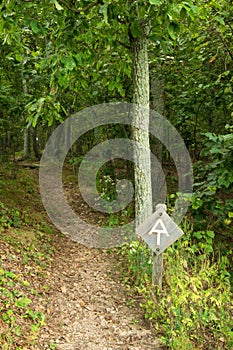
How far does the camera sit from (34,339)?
372cm

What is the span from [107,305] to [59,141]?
12.2m

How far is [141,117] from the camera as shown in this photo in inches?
214

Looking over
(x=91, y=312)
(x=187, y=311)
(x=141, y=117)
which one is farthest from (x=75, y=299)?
(x=141, y=117)

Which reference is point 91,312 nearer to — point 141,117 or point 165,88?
point 141,117

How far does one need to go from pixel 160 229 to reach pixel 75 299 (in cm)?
176

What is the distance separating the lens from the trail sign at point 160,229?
4031 mm

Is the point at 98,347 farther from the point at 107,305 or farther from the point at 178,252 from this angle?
the point at 178,252

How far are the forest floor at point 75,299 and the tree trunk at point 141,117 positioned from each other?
1.25 metres

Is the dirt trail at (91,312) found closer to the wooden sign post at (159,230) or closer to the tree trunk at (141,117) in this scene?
the wooden sign post at (159,230)

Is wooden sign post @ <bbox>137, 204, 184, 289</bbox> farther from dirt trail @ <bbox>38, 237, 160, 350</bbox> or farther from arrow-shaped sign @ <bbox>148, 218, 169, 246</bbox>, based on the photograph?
dirt trail @ <bbox>38, 237, 160, 350</bbox>

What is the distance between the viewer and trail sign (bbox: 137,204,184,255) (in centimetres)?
403

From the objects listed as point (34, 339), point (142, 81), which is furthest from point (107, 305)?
point (142, 81)

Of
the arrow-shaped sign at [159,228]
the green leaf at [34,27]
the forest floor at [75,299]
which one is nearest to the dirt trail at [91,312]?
the forest floor at [75,299]

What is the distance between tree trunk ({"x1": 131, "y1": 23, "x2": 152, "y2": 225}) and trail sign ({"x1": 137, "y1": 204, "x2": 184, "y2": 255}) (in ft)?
4.86
